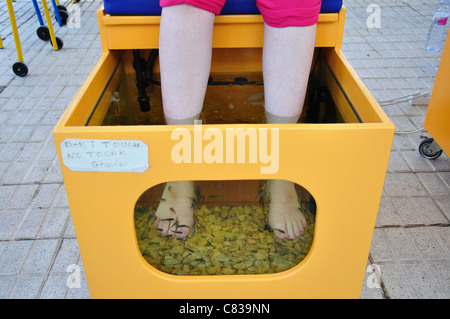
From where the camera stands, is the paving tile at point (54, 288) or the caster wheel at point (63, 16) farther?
the caster wheel at point (63, 16)

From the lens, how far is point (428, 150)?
4.66 feet

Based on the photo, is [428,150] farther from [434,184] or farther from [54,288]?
[54,288]

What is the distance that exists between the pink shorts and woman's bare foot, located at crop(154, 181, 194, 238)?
404 mm

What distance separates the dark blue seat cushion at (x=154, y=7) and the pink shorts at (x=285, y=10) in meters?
0.11

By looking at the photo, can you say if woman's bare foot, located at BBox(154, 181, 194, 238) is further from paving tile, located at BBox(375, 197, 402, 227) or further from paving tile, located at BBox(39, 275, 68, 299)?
paving tile, located at BBox(375, 197, 402, 227)

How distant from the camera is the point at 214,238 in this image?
978mm

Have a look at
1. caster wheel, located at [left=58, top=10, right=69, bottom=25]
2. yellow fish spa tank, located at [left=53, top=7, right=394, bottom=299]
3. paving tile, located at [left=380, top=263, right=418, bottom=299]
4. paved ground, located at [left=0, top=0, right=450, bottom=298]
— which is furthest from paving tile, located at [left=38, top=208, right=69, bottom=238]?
caster wheel, located at [left=58, top=10, right=69, bottom=25]

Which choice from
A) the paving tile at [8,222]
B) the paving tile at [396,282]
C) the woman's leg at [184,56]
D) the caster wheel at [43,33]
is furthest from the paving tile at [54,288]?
the caster wheel at [43,33]

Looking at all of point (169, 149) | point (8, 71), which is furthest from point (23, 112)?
point (169, 149)

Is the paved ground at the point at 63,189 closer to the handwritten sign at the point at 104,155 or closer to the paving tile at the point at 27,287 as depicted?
the paving tile at the point at 27,287

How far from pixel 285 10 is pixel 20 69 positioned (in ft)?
5.43

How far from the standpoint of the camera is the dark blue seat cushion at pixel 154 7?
0.99 meters

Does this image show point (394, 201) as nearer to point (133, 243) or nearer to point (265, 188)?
point (265, 188)

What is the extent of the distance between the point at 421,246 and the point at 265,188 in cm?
49
